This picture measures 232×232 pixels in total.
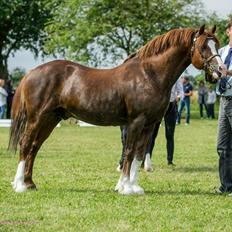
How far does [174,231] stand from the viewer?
692 centimetres

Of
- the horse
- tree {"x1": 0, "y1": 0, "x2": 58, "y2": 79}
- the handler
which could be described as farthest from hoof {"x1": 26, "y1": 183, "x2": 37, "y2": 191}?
tree {"x1": 0, "y1": 0, "x2": 58, "y2": 79}

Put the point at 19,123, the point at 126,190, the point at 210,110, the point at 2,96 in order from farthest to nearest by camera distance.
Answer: the point at 210,110
the point at 2,96
the point at 19,123
the point at 126,190

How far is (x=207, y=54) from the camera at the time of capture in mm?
9039

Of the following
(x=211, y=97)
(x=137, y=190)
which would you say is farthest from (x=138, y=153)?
(x=211, y=97)

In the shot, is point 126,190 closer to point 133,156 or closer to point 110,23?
point 133,156

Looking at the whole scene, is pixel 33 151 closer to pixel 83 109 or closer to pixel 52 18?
pixel 83 109

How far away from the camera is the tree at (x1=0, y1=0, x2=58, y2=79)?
151 feet

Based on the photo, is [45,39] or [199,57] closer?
[199,57]

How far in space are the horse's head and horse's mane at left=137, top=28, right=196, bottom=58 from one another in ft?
0.53

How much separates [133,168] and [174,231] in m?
2.73

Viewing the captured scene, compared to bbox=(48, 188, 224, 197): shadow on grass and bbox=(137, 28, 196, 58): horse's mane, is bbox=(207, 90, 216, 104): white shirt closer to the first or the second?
bbox=(48, 188, 224, 197): shadow on grass

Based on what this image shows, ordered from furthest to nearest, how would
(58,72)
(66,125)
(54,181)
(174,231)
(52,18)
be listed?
(52,18)
(66,125)
(54,181)
(58,72)
(174,231)

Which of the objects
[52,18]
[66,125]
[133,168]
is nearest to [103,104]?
[133,168]

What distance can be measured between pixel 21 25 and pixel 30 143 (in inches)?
1560
